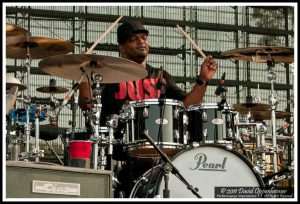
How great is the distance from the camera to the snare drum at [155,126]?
23.5 feet

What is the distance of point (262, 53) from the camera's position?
935 centimetres

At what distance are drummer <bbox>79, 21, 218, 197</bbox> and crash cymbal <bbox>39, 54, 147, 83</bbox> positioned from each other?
207 mm

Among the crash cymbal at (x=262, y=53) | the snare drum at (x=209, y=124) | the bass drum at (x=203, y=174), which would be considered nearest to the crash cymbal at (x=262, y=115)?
the crash cymbal at (x=262, y=53)

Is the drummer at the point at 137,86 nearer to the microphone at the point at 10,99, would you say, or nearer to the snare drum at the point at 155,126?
the snare drum at the point at 155,126

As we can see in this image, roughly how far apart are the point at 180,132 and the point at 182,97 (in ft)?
3.30

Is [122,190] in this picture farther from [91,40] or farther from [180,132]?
[91,40]

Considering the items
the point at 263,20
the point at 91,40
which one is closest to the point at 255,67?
the point at 263,20

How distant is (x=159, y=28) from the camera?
1382 cm

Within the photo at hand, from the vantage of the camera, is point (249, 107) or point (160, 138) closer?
point (160, 138)

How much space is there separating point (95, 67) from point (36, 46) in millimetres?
1543

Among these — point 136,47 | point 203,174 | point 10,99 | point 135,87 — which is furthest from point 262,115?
point 10,99

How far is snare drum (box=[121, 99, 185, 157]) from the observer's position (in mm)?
7152

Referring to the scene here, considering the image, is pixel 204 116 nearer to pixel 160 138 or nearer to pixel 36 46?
pixel 160 138

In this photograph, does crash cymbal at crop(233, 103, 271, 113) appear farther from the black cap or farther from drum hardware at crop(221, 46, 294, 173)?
the black cap
